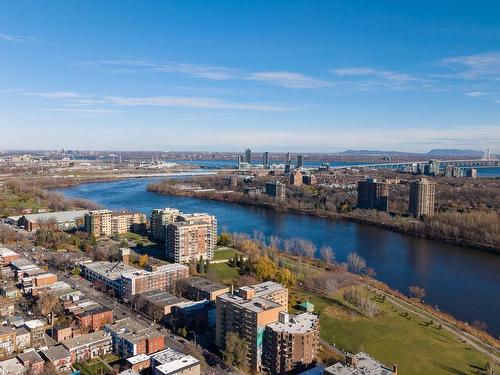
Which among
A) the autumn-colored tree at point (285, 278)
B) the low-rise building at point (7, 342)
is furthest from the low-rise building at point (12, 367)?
the autumn-colored tree at point (285, 278)

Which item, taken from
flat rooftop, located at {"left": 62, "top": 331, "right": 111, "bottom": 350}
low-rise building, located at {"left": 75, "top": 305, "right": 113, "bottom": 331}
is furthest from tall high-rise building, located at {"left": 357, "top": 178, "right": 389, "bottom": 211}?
flat rooftop, located at {"left": 62, "top": 331, "right": 111, "bottom": 350}

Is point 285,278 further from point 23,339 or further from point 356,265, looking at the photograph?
point 23,339

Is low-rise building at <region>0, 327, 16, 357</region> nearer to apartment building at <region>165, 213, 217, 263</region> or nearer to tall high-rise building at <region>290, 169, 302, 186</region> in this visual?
apartment building at <region>165, 213, 217, 263</region>

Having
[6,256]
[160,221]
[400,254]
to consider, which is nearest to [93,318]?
[6,256]

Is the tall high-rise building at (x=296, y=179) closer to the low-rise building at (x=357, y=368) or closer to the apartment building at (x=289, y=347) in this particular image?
the apartment building at (x=289, y=347)

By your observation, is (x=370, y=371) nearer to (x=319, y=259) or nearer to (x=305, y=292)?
(x=305, y=292)

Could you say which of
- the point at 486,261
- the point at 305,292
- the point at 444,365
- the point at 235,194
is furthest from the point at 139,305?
the point at 235,194
